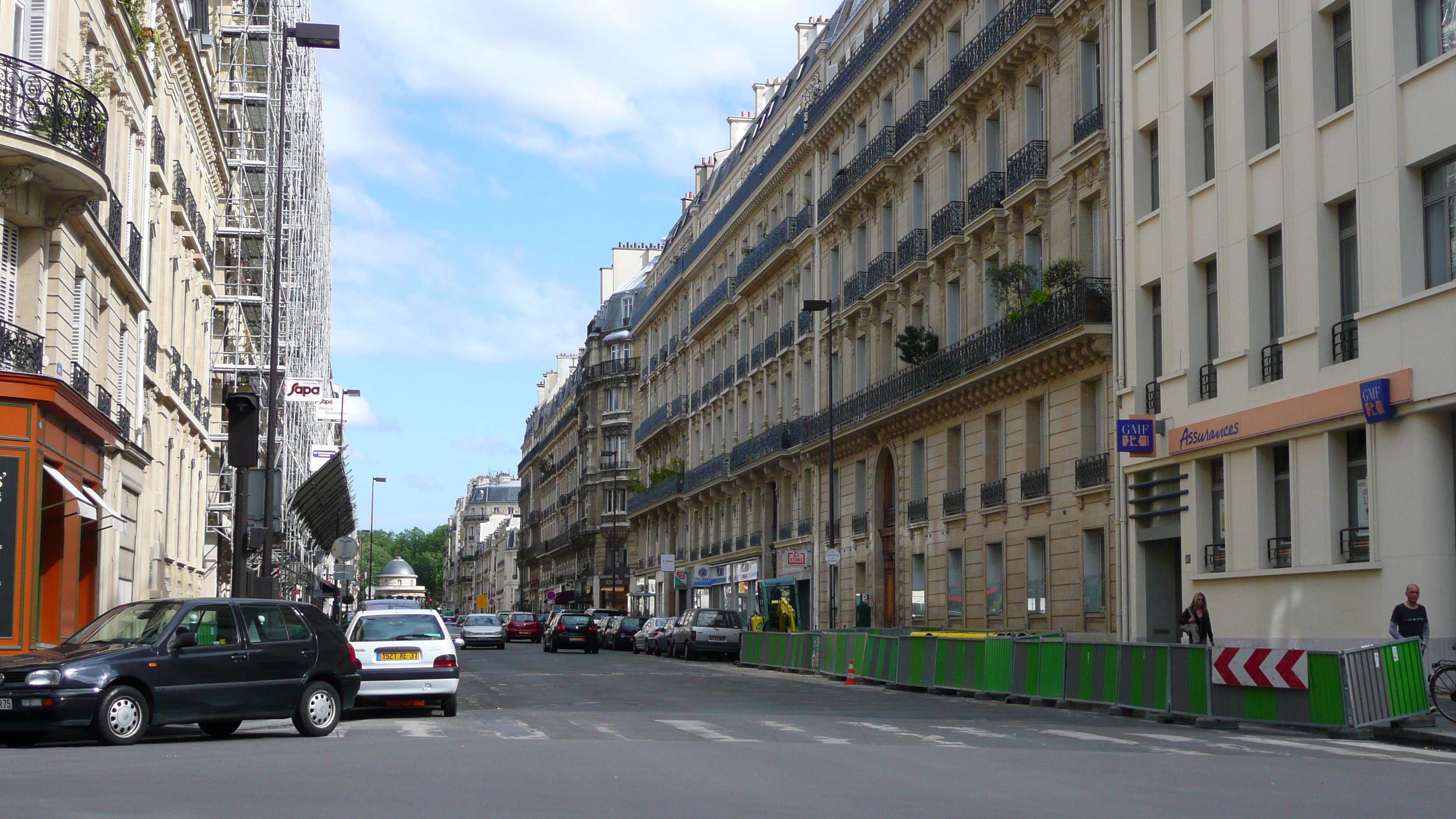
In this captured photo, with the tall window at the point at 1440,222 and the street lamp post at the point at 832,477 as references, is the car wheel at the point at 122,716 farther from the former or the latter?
the street lamp post at the point at 832,477

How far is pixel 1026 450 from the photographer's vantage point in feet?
119

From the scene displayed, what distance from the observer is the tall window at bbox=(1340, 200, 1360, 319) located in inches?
979

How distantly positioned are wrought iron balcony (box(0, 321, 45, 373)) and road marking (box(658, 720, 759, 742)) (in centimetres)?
1017

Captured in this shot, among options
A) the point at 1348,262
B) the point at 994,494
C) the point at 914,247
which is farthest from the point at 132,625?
the point at 914,247

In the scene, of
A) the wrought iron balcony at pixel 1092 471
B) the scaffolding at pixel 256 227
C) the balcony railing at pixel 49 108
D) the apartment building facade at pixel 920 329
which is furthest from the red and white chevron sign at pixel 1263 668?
the scaffolding at pixel 256 227

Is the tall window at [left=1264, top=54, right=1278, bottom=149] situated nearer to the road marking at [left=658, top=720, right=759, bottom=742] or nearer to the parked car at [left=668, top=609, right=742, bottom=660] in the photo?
the road marking at [left=658, top=720, right=759, bottom=742]

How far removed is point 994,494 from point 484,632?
92.4ft

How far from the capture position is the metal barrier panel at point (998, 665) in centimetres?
2606

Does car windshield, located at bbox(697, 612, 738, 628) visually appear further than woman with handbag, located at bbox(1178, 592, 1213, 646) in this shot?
Yes

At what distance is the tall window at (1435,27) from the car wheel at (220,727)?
17.8 meters

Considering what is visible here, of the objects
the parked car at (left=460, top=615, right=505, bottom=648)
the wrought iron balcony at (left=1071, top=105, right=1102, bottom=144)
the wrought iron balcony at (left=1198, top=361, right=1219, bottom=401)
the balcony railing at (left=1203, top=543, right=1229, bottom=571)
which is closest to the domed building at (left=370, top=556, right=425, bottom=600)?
the parked car at (left=460, top=615, right=505, bottom=648)

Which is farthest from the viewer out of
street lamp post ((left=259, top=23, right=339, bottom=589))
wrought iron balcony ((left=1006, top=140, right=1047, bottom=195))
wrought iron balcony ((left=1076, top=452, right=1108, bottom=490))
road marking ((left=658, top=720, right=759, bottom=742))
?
wrought iron balcony ((left=1006, top=140, right=1047, bottom=195))

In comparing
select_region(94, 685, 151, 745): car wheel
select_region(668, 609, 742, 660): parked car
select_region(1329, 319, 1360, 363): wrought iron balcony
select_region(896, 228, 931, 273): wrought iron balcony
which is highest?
select_region(896, 228, 931, 273): wrought iron balcony

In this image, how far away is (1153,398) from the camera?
30906 mm
